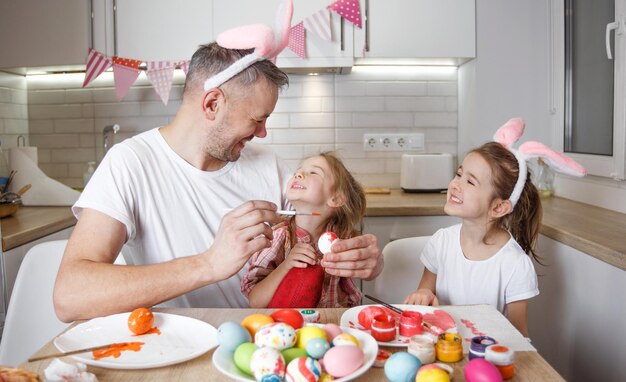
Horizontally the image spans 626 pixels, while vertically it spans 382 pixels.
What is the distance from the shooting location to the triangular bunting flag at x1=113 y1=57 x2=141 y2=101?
3.21 metres

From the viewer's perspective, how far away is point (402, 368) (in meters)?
1.00

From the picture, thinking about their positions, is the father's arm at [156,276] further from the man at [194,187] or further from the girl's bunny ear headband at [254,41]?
the girl's bunny ear headband at [254,41]

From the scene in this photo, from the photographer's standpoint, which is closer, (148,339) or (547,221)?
(148,339)

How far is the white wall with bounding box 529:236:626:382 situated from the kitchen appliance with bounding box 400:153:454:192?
0.90 metres

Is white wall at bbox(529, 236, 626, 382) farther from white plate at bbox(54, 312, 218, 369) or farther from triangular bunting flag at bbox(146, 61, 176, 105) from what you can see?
triangular bunting flag at bbox(146, 61, 176, 105)

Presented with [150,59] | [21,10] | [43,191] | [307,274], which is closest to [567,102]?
[307,274]

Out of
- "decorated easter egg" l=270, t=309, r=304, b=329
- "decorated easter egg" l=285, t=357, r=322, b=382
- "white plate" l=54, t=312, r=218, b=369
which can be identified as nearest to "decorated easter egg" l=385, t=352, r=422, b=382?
"decorated easter egg" l=285, t=357, r=322, b=382

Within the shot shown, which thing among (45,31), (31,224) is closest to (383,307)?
(31,224)

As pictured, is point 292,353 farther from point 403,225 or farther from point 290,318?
point 403,225

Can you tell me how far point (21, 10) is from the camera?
3.26 m

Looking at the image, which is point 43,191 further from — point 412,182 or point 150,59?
point 412,182

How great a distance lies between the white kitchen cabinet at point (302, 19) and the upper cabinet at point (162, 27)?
8 cm

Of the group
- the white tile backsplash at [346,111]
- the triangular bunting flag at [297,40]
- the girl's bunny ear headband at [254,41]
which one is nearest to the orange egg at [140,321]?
the girl's bunny ear headband at [254,41]

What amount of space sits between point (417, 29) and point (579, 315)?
65.7 inches
